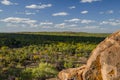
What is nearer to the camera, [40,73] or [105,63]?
[105,63]

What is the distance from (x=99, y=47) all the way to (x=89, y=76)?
0.96 metres

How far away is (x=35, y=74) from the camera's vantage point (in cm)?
2194

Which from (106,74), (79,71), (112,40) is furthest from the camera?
(79,71)

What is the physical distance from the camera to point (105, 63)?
8125mm

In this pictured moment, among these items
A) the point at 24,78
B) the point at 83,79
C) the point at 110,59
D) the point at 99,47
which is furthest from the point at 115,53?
the point at 24,78

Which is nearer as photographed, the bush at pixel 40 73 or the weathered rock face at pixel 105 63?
the weathered rock face at pixel 105 63

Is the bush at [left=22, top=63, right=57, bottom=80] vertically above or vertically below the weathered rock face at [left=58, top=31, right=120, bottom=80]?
below

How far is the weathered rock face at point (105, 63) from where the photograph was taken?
310 inches

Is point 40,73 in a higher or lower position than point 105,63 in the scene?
lower

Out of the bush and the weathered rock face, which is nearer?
the weathered rock face

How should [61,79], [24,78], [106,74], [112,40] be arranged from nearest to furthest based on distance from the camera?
[106,74] → [112,40] → [61,79] → [24,78]

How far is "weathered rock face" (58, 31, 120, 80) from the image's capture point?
7864 mm

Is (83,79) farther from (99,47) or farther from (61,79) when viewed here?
(61,79)

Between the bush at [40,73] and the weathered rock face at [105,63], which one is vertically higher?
the weathered rock face at [105,63]
